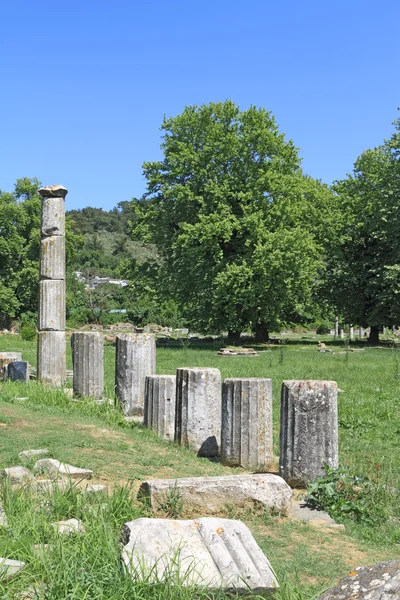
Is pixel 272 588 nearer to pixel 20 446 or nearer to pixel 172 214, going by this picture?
pixel 20 446

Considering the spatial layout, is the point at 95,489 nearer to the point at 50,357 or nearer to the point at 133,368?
the point at 133,368

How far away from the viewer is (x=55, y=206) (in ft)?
49.8

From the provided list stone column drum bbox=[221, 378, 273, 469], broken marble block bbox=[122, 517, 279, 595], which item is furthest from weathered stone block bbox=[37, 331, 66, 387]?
broken marble block bbox=[122, 517, 279, 595]

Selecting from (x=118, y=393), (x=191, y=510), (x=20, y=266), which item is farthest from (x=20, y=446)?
(x=20, y=266)

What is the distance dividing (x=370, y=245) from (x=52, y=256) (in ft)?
90.8

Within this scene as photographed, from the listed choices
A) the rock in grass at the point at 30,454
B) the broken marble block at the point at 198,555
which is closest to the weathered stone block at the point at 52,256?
the rock in grass at the point at 30,454

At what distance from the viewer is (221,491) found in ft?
20.7

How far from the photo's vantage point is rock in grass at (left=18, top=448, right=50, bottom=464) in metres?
7.07

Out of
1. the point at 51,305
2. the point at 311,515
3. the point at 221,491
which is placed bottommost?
the point at 311,515

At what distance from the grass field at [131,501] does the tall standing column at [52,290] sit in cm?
161

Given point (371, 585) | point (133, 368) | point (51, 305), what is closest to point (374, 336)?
point (51, 305)

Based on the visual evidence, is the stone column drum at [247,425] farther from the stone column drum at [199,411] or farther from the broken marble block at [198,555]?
the broken marble block at [198,555]

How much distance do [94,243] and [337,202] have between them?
68.2 m

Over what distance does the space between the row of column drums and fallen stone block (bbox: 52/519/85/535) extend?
124 inches
